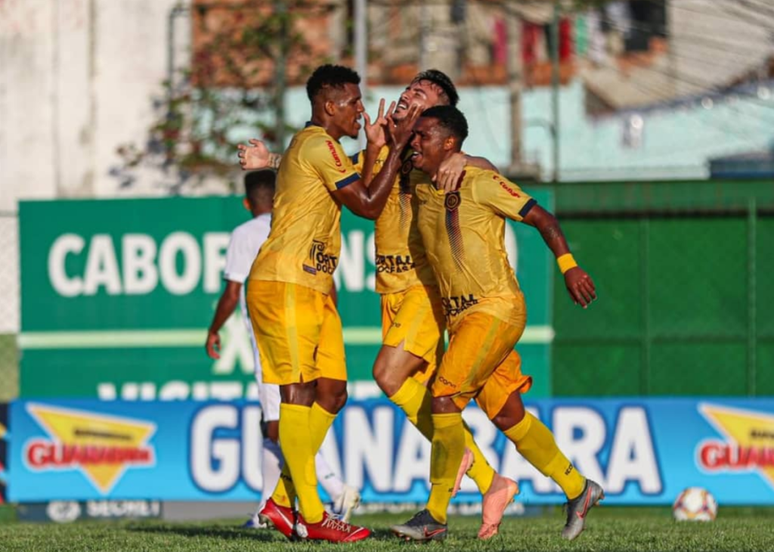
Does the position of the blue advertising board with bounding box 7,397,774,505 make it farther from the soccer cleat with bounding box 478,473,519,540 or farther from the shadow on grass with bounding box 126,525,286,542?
the soccer cleat with bounding box 478,473,519,540

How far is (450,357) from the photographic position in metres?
7.36

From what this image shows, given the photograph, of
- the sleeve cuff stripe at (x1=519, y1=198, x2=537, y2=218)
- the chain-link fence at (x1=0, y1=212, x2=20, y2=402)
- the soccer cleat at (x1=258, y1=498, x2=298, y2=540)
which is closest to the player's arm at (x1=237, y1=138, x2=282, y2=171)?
the sleeve cuff stripe at (x1=519, y1=198, x2=537, y2=218)

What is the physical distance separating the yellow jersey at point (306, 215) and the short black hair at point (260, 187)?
7.38ft

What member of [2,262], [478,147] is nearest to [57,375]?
[2,262]

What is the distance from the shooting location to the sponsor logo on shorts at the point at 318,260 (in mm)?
7469

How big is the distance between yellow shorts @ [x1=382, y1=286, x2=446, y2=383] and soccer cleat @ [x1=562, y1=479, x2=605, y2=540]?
1061 millimetres

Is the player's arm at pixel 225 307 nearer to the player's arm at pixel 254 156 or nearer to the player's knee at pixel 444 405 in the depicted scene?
the player's arm at pixel 254 156

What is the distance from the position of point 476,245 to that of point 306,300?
0.93m

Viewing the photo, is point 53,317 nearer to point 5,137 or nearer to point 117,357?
point 117,357

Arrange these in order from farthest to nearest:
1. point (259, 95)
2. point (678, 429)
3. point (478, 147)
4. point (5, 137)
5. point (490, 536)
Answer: point (478, 147) → point (259, 95) → point (5, 137) → point (678, 429) → point (490, 536)

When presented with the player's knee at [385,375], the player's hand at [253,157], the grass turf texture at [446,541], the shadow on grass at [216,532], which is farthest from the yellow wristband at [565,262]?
the shadow on grass at [216,532]

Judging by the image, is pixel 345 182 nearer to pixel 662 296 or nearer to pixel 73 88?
pixel 662 296

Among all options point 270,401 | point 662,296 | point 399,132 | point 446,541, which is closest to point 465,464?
point 446,541

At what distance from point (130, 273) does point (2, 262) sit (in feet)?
17.7
